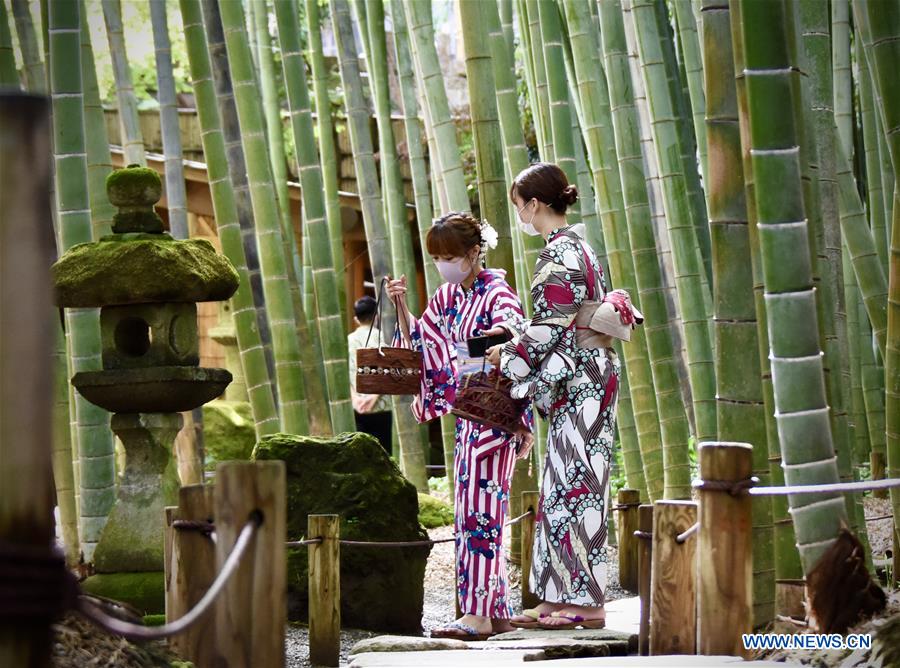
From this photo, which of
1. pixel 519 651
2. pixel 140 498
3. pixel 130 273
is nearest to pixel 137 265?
pixel 130 273

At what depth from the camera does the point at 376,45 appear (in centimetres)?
703

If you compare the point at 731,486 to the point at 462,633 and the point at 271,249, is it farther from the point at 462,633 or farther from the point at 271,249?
the point at 271,249

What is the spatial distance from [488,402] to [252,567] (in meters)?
1.80

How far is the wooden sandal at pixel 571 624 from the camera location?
3.86m

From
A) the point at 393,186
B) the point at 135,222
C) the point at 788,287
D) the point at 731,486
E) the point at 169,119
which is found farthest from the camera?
the point at 393,186

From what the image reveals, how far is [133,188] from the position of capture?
470 centimetres

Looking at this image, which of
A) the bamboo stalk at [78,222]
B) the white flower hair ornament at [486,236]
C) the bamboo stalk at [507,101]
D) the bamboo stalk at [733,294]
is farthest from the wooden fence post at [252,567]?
the bamboo stalk at [507,101]

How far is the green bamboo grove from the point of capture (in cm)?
301

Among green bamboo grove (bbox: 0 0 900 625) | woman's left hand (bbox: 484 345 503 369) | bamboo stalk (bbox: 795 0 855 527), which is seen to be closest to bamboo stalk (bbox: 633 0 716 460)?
green bamboo grove (bbox: 0 0 900 625)

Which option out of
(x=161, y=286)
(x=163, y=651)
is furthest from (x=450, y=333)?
(x=163, y=651)

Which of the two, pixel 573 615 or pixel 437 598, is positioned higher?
pixel 573 615

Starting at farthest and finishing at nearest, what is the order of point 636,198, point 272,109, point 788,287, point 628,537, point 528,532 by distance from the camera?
point 272,109 → point 636,198 → point 628,537 → point 528,532 → point 788,287

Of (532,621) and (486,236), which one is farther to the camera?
(486,236)

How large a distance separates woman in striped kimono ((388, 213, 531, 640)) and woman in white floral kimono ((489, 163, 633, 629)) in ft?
0.66
